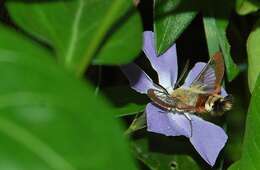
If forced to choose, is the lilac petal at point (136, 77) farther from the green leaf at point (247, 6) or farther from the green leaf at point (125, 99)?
the green leaf at point (247, 6)

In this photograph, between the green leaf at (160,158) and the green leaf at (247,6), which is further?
the green leaf at (160,158)

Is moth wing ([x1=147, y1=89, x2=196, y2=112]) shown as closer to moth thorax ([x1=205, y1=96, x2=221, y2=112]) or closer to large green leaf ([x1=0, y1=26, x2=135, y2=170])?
moth thorax ([x1=205, y1=96, x2=221, y2=112])

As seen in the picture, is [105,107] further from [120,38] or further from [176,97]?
[176,97]

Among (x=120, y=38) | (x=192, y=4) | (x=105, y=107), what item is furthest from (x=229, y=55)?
(x=105, y=107)

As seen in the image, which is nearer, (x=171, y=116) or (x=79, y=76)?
(x=79, y=76)

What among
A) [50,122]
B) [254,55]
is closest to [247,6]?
[254,55]

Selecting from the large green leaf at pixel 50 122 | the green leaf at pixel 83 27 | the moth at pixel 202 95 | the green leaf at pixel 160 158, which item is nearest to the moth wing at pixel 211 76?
the moth at pixel 202 95

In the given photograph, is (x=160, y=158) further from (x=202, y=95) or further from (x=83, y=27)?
(x=83, y=27)

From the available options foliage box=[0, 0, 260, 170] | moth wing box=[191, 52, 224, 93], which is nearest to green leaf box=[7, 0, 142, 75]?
foliage box=[0, 0, 260, 170]
